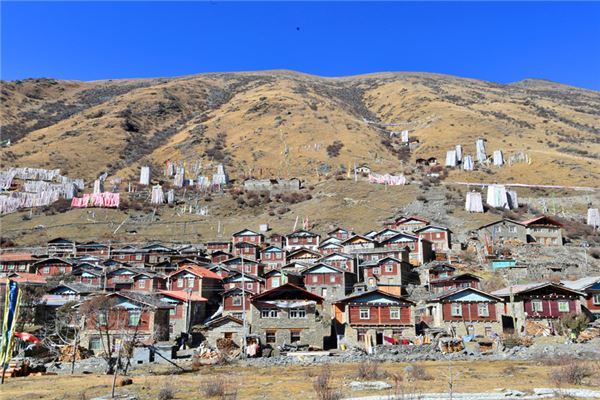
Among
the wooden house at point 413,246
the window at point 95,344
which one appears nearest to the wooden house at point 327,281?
the wooden house at point 413,246

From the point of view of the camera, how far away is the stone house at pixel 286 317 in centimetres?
4209

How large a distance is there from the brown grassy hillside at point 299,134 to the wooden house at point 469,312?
2756 inches

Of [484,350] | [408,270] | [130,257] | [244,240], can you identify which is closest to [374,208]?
[244,240]

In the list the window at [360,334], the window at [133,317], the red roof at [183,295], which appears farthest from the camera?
the red roof at [183,295]

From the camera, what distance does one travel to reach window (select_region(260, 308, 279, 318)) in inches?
1692

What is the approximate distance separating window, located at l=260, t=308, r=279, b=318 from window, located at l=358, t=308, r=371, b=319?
6.65m

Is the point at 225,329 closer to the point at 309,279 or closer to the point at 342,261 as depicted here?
the point at 309,279

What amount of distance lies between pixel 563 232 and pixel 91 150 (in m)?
121

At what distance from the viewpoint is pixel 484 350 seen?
36344 millimetres

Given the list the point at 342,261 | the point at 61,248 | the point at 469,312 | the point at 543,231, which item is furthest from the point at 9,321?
the point at 543,231

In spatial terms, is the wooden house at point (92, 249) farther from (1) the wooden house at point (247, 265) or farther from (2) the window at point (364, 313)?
(2) the window at point (364, 313)

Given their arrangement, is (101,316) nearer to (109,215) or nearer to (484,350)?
(484,350)

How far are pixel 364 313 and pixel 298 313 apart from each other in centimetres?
528

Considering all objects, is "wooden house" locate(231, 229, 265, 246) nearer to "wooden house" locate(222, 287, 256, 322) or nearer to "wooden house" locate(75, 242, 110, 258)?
"wooden house" locate(75, 242, 110, 258)
